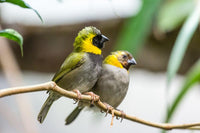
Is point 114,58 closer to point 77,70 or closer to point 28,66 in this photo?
point 77,70

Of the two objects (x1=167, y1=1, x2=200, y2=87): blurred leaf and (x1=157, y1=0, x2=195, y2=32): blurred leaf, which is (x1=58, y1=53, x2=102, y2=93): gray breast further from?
(x1=157, y1=0, x2=195, y2=32): blurred leaf

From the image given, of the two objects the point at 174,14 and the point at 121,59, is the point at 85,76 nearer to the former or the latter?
the point at 121,59

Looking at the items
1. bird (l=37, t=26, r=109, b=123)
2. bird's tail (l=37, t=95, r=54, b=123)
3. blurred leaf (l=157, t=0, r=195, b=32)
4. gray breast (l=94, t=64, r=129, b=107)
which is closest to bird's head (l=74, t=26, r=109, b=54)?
bird (l=37, t=26, r=109, b=123)

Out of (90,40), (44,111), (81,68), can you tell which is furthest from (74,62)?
(44,111)

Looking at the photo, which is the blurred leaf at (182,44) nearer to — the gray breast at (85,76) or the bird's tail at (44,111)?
the gray breast at (85,76)

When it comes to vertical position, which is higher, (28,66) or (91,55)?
(91,55)

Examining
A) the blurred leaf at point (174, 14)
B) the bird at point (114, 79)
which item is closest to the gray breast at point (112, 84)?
the bird at point (114, 79)

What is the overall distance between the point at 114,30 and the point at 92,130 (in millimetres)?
1571

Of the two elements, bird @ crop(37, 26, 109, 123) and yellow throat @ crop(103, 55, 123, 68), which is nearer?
bird @ crop(37, 26, 109, 123)

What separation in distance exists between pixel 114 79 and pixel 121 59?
0.40ft

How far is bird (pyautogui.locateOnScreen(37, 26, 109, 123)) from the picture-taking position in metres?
1.46

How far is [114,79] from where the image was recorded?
1.67 m

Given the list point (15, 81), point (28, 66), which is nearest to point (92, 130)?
point (28, 66)

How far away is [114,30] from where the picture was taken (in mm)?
3449
